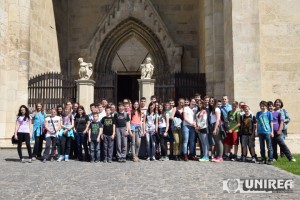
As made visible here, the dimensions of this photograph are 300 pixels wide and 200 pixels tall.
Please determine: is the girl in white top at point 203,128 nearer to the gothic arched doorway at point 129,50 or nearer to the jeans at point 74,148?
the jeans at point 74,148

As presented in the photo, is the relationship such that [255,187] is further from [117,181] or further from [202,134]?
[202,134]

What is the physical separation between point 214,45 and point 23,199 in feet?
34.6

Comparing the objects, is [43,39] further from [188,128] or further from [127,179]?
[127,179]

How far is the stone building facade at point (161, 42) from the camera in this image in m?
12.2

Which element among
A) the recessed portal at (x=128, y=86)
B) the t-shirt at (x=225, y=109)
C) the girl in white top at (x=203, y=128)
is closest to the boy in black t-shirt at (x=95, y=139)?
the girl in white top at (x=203, y=128)

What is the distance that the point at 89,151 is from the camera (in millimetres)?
9938

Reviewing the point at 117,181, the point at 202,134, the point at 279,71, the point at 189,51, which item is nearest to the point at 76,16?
the point at 189,51

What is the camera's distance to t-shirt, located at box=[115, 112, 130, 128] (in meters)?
9.46

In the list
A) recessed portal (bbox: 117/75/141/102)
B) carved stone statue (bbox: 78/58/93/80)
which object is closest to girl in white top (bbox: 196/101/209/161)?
carved stone statue (bbox: 78/58/93/80)

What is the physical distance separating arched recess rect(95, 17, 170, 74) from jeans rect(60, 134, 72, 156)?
10.0 m

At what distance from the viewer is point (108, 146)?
9398 millimetres

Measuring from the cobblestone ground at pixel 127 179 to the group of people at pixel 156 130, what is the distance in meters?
0.58

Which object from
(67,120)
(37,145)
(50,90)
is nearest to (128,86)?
(50,90)

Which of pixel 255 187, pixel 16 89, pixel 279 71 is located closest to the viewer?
pixel 255 187
